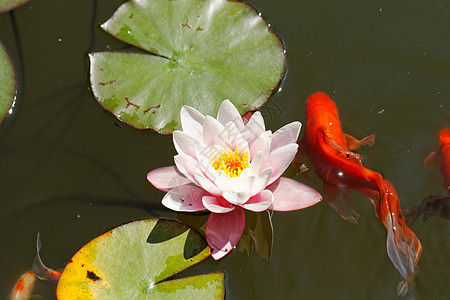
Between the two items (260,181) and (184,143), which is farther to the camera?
(184,143)

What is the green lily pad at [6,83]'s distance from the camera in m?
2.66

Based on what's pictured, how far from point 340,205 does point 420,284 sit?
54cm

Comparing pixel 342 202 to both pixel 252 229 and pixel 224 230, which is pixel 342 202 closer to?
pixel 252 229

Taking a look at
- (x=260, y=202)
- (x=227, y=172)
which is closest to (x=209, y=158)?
(x=227, y=172)

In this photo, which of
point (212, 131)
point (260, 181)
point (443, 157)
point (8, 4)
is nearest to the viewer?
point (260, 181)

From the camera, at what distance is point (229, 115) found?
2.30m

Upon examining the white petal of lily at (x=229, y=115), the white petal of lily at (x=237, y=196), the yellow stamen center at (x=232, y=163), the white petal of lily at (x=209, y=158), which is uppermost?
the white petal of lily at (x=229, y=115)

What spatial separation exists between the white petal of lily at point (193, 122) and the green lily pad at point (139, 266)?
47cm

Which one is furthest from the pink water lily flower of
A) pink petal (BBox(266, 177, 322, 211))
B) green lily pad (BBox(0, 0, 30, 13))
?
green lily pad (BBox(0, 0, 30, 13))

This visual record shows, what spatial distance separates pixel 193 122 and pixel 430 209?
1355mm

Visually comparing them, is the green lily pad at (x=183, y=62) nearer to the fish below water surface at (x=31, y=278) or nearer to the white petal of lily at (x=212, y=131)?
the white petal of lily at (x=212, y=131)

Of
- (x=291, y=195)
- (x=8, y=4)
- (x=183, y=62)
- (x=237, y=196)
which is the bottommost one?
(x=291, y=195)

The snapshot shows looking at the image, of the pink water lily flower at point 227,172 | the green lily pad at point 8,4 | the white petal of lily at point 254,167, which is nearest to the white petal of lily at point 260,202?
the pink water lily flower at point 227,172

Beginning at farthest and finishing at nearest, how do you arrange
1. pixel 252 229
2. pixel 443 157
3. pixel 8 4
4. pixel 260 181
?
pixel 8 4
pixel 443 157
pixel 252 229
pixel 260 181
